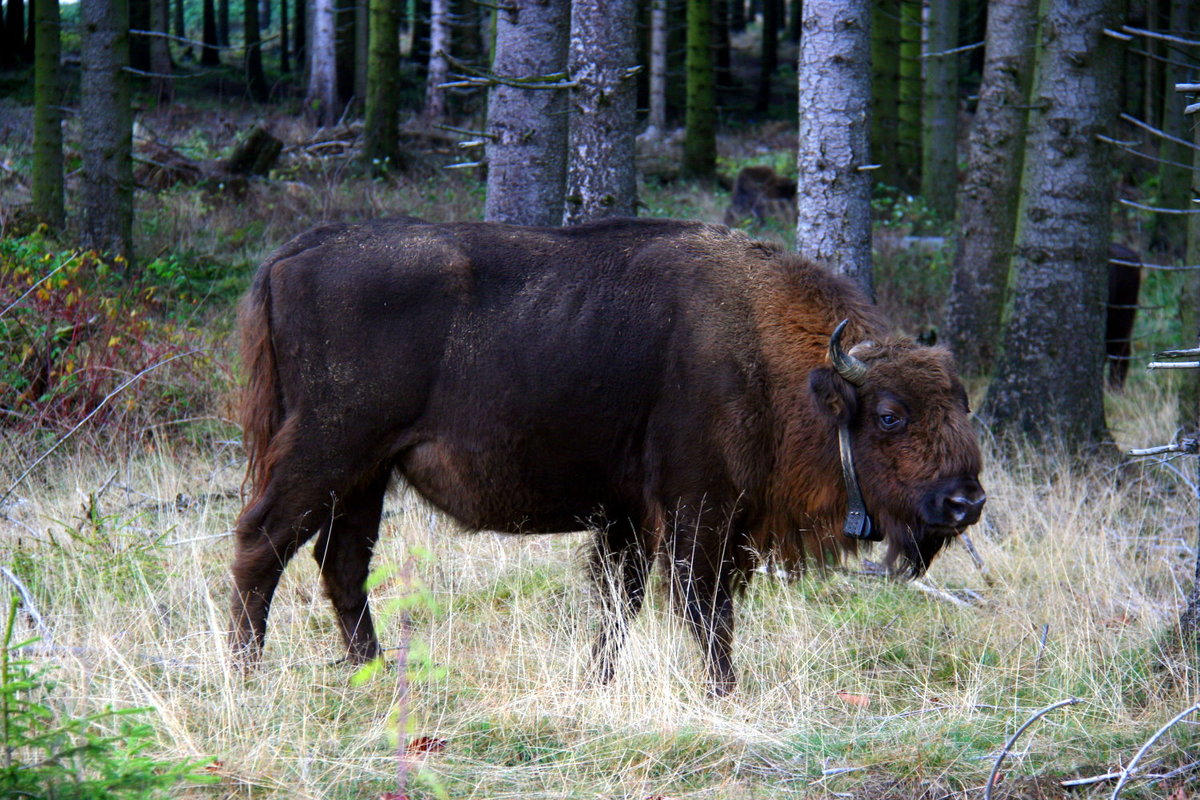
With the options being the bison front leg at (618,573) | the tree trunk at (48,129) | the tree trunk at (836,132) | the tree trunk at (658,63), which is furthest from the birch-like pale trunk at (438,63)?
the bison front leg at (618,573)

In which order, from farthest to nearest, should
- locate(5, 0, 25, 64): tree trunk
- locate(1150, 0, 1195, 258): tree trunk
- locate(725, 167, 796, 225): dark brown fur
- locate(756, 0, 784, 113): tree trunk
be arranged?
locate(756, 0, 784, 113): tree trunk → locate(5, 0, 25, 64): tree trunk → locate(725, 167, 796, 225): dark brown fur → locate(1150, 0, 1195, 258): tree trunk

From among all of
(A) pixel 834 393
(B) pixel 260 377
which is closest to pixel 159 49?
(B) pixel 260 377

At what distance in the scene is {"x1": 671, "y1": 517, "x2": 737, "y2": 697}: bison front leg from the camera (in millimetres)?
5047

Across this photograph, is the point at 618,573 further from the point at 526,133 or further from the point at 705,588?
the point at 526,133

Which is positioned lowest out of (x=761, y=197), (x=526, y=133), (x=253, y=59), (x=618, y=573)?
(x=618, y=573)

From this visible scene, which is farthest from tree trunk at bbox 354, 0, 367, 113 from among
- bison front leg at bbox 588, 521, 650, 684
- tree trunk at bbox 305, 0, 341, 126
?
bison front leg at bbox 588, 521, 650, 684

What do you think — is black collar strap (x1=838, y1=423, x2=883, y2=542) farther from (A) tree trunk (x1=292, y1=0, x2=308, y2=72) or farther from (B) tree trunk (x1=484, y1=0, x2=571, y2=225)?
(A) tree trunk (x1=292, y1=0, x2=308, y2=72)

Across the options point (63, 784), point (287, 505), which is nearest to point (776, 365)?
point (287, 505)

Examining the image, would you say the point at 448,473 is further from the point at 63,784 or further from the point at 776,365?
the point at 63,784

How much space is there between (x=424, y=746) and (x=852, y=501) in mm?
2173

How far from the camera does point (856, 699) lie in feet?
16.0

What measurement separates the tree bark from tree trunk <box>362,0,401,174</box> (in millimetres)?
3851

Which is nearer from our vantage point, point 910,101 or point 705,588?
point 705,588

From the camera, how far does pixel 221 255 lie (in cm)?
1340
